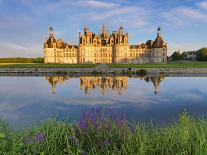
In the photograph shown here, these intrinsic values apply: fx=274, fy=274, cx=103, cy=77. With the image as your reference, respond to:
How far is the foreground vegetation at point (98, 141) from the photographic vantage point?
11.9 ft

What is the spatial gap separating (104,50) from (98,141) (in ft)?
266

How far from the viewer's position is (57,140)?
385 centimetres

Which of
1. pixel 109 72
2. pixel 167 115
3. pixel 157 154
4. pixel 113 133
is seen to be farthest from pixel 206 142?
pixel 109 72

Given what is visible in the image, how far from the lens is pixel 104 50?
84.6 meters

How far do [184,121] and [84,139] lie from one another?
6.10 feet

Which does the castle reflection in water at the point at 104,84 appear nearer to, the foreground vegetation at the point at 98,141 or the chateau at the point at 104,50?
the foreground vegetation at the point at 98,141

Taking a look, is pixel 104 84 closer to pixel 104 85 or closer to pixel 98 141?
pixel 104 85

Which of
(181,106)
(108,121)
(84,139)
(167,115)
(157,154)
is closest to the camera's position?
(157,154)

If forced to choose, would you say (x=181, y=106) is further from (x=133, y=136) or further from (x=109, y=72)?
(x=109, y=72)

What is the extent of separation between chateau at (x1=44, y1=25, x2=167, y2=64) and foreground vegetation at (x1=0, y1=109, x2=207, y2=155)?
78918 mm

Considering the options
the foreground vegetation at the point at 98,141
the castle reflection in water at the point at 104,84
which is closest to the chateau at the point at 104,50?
the castle reflection in water at the point at 104,84

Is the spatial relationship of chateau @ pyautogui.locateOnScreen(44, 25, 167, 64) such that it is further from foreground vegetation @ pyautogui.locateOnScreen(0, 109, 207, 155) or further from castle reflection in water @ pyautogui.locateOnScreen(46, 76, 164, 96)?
foreground vegetation @ pyautogui.locateOnScreen(0, 109, 207, 155)

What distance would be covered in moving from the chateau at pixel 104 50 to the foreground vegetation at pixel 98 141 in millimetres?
78918

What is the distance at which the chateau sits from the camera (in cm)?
8312
